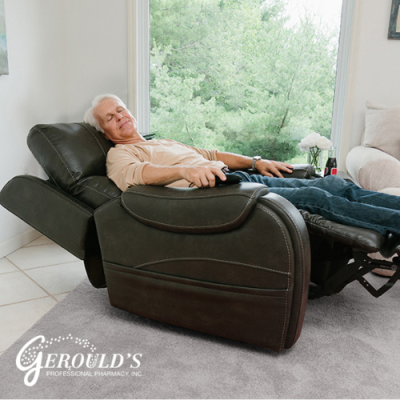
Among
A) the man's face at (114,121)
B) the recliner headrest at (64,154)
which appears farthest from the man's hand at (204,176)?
the man's face at (114,121)

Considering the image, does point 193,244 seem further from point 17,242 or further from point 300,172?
point 17,242

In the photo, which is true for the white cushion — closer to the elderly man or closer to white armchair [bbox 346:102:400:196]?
white armchair [bbox 346:102:400:196]

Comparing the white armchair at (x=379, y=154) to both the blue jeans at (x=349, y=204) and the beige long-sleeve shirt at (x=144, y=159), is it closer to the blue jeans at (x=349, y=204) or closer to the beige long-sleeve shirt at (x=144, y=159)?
the blue jeans at (x=349, y=204)

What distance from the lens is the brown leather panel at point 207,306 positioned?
140cm

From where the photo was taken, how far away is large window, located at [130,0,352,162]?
3205 mm

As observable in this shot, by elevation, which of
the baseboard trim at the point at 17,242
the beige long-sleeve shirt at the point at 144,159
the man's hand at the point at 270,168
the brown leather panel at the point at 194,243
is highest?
the beige long-sleeve shirt at the point at 144,159

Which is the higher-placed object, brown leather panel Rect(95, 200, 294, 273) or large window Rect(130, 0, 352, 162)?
large window Rect(130, 0, 352, 162)

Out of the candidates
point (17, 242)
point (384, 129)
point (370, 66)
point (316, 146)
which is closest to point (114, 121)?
point (17, 242)

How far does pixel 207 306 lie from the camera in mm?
1498

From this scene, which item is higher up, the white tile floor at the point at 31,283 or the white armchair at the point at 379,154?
the white armchair at the point at 379,154

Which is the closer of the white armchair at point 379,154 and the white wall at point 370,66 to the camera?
the white armchair at point 379,154

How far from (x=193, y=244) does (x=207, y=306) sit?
25 centimetres

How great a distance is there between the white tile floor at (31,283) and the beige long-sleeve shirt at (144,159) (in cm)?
72

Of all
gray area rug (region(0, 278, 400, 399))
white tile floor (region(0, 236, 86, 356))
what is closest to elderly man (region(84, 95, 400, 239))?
gray area rug (region(0, 278, 400, 399))
